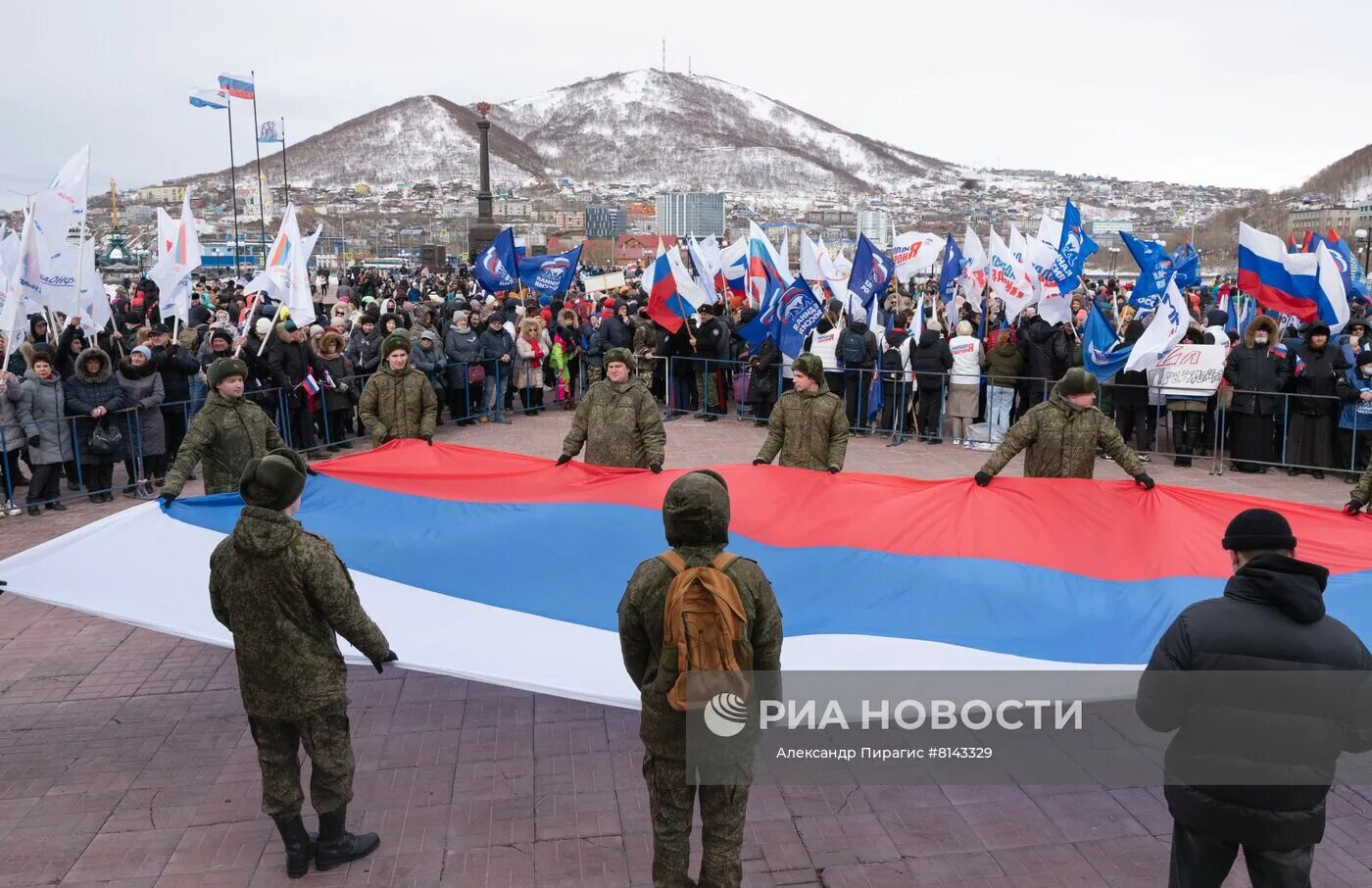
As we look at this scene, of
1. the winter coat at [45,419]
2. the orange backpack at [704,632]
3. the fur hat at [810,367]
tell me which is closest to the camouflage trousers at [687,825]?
the orange backpack at [704,632]

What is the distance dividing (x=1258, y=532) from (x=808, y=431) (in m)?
4.77

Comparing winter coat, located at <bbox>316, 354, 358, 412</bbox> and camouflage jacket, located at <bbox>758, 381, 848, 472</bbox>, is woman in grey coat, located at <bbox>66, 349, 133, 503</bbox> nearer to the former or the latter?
winter coat, located at <bbox>316, 354, 358, 412</bbox>

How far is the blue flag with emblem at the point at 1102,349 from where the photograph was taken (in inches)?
509

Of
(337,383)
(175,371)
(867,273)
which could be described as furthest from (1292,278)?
(175,371)

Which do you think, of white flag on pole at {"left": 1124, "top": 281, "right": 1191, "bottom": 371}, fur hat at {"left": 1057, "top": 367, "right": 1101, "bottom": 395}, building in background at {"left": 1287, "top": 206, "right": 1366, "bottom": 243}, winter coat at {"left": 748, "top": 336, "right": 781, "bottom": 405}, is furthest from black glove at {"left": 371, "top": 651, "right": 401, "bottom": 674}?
building in background at {"left": 1287, "top": 206, "right": 1366, "bottom": 243}

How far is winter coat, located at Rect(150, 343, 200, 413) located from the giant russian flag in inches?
221

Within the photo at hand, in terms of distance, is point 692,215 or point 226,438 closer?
point 226,438

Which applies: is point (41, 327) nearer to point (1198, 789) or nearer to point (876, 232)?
point (1198, 789)

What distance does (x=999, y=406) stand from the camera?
46.7 ft

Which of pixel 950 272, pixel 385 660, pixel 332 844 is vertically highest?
pixel 950 272

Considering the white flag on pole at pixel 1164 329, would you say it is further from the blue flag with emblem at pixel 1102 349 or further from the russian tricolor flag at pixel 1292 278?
the russian tricolor flag at pixel 1292 278

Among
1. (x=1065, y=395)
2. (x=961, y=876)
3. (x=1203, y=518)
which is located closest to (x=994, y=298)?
(x=1065, y=395)

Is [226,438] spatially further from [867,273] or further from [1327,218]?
[1327,218]

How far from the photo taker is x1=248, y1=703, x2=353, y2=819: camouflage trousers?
4707 millimetres
